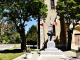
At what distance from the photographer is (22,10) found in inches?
778

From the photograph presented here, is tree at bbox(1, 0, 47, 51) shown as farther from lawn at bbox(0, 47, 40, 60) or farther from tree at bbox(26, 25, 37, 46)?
tree at bbox(26, 25, 37, 46)

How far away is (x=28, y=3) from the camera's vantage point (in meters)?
19.2

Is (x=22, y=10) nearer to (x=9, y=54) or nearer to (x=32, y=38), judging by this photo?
(x=9, y=54)

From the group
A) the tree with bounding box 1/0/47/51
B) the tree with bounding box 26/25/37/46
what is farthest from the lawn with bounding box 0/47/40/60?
the tree with bounding box 26/25/37/46

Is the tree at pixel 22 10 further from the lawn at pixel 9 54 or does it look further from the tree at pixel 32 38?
the tree at pixel 32 38

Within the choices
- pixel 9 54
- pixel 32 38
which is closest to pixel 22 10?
pixel 9 54

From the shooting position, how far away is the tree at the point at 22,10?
736 inches

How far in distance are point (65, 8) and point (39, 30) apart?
29.9 ft

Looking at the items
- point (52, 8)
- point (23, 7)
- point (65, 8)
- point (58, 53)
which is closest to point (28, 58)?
point (58, 53)

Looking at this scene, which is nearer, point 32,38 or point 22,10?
point 22,10

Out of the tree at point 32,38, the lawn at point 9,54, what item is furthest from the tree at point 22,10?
the tree at point 32,38

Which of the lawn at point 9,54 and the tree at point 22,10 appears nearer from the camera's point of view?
the lawn at point 9,54

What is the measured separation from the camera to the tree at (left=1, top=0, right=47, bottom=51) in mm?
18692

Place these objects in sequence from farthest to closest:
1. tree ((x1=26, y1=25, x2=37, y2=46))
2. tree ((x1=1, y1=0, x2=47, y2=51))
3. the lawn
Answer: tree ((x1=26, y1=25, x2=37, y2=46)), tree ((x1=1, y1=0, x2=47, y2=51)), the lawn
